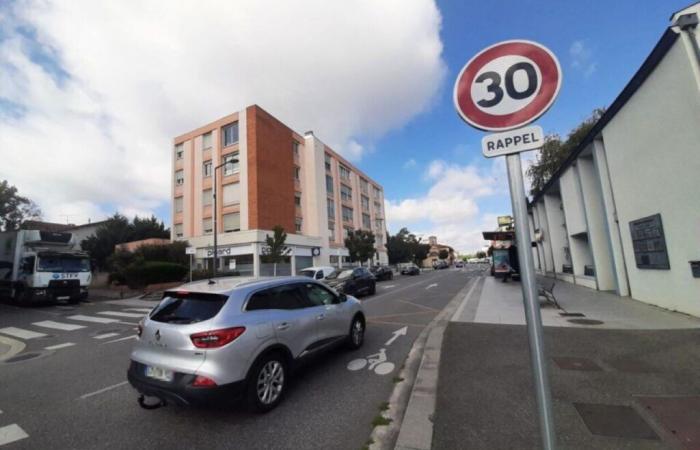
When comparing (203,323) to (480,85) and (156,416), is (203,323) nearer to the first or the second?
(156,416)

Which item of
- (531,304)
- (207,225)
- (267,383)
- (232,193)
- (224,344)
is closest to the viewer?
(531,304)

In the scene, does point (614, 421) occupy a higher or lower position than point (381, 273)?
lower

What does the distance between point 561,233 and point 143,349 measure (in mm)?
21350

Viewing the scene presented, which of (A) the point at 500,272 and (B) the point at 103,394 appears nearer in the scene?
(B) the point at 103,394

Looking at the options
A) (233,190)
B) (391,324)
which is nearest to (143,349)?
(391,324)

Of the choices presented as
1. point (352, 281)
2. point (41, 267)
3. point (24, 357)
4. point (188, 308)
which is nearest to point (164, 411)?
point (188, 308)

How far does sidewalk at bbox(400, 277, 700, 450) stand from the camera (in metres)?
2.80

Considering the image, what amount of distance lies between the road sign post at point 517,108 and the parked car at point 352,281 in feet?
44.2

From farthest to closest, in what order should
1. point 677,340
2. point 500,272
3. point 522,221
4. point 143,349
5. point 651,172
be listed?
point 500,272 < point 651,172 < point 677,340 < point 143,349 < point 522,221

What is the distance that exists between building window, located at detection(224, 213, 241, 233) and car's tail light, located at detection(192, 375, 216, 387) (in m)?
26.4

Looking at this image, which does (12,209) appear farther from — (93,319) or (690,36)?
(690,36)

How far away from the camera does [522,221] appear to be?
180 centimetres

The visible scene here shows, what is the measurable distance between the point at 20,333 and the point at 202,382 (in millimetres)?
11109

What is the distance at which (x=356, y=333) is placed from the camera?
239 inches
